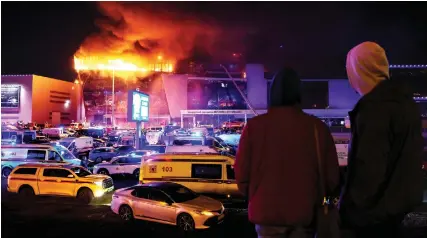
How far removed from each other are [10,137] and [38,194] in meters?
23.0

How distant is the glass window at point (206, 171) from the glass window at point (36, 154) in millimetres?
11077

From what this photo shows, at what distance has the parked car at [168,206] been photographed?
9.53 meters

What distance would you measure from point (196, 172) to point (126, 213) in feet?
11.3

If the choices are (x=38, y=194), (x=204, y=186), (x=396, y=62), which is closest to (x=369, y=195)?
(x=204, y=186)

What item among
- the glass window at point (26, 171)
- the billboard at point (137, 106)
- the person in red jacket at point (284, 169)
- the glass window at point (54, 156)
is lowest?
the glass window at point (26, 171)

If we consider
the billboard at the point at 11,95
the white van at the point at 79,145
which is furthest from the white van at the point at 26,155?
the billboard at the point at 11,95

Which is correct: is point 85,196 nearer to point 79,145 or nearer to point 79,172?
point 79,172

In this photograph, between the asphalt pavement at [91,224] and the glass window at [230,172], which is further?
the glass window at [230,172]

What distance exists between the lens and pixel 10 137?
107 feet

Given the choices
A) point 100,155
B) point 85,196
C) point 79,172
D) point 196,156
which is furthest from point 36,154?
point 196,156

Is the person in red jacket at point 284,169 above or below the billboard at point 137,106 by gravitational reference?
below

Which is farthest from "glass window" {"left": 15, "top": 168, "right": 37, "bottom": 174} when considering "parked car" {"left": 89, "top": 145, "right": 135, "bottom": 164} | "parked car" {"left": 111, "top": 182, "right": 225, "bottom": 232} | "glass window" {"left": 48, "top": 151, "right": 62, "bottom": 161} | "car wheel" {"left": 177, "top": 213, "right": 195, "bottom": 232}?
"parked car" {"left": 89, "top": 145, "right": 135, "bottom": 164}

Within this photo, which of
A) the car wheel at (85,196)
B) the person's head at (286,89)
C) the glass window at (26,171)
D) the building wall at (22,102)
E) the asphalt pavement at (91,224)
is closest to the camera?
the person's head at (286,89)

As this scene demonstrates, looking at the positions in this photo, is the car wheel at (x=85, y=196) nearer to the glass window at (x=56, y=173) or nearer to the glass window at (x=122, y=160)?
the glass window at (x=56, y=173)
